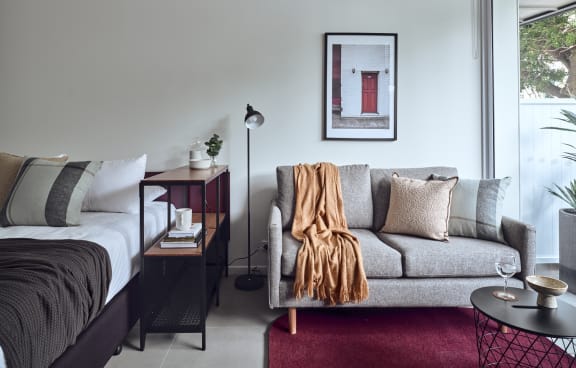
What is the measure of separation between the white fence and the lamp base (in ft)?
7.36

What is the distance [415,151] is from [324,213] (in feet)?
3.64

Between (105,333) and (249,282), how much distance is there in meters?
1.26

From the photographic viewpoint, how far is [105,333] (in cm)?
157

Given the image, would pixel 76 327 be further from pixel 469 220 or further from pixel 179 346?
pixel 469 220

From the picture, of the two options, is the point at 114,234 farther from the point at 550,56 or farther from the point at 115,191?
the point at 550,56

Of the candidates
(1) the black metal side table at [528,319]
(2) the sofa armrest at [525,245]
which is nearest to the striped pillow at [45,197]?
(1) the black metal side table at [528,319]

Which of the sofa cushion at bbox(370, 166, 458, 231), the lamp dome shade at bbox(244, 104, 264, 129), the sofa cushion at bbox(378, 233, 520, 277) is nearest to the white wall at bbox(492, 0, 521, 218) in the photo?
the sofa cushion at bbox(370, 166, 458, 231)

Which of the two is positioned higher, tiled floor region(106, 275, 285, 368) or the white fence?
the white fence

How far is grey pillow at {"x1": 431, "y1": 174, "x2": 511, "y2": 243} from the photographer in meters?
2.23

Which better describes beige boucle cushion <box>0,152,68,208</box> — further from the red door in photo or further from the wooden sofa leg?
the red door in photo

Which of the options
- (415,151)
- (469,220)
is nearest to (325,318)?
(469,220)

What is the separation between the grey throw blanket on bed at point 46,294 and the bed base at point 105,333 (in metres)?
0.06

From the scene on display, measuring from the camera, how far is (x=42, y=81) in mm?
2883

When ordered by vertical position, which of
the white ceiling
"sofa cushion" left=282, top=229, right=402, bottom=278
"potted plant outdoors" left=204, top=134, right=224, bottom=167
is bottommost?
"sofa cushion" left=282, top=229, right=402, bottom=278
